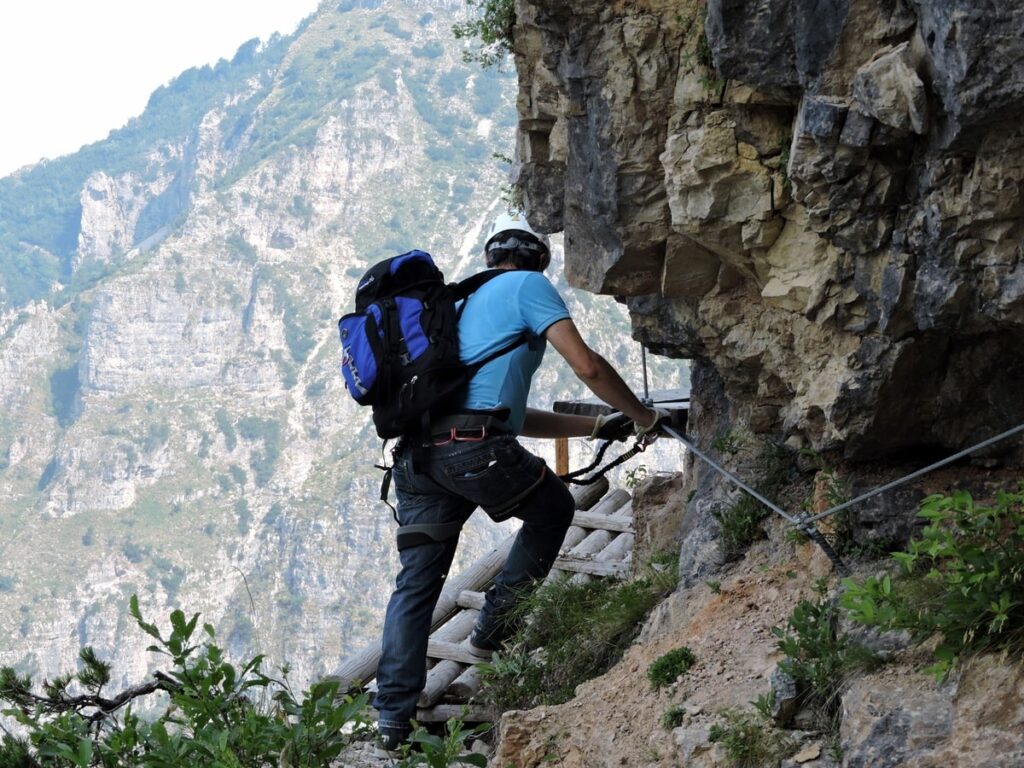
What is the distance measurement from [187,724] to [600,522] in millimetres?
5379

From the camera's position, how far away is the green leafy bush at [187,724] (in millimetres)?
3572

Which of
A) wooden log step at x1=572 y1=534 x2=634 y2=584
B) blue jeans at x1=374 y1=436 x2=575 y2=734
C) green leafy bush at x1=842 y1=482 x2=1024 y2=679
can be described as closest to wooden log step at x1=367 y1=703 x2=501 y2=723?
blue jeans at x1=374 y1=436 x2=575 y2=734

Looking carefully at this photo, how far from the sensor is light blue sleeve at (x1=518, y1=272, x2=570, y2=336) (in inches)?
220

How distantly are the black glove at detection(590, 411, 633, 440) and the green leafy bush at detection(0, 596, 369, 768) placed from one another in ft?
8.43

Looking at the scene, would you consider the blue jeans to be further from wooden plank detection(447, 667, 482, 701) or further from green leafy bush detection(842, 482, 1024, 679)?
green leafy bush detection(842, 482, 1024, 679)

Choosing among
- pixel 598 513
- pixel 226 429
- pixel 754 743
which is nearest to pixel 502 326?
pixel 754 743

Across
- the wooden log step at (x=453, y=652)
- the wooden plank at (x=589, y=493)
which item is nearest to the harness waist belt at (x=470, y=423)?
the wooden log step at (x=453, y=652)

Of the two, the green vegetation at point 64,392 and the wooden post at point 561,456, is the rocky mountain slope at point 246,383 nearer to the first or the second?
the green vegetation at point 64,392

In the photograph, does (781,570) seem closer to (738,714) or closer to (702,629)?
(702,629)

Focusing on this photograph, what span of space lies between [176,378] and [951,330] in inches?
6742

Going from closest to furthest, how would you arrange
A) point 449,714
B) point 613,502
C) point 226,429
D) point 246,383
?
point 449,714 < point 613,502 < point 226,429 < point 246,383

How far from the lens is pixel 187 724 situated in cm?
383

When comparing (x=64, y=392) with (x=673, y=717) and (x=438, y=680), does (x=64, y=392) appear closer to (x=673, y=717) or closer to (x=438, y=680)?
(x=438, y=680)

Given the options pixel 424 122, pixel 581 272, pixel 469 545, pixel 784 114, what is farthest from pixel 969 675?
pixel 424 122
